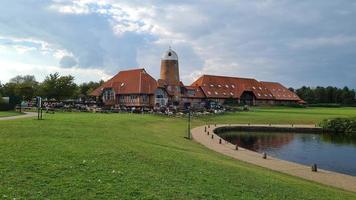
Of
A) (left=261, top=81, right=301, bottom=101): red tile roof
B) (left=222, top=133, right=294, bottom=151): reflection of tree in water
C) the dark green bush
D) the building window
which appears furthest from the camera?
(left=261, top=81, right=301, bottom=101): red tile roof

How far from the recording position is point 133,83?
79.8 meters

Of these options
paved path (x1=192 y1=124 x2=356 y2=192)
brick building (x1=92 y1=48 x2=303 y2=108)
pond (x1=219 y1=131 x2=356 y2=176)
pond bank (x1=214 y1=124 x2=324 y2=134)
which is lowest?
pond (x1=219 y1=131 x2=356 y2=176)

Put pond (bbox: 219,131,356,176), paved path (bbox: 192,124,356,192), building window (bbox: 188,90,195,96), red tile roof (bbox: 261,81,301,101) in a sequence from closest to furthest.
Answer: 1. paved path (bbox: 192,124,356,192)
2. pond (bbox: 219,131,356,176)
3. building window (bbox: 188,90,195,96)
4. red tile roof (bbox: 261,81,301,101)

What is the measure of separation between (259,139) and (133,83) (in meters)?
39.2

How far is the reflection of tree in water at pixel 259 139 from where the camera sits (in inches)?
1563

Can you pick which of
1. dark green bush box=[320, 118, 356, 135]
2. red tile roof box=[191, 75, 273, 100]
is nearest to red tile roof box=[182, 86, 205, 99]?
red tile roof box=[191, 75, 273, 100]

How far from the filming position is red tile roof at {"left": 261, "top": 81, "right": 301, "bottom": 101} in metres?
128

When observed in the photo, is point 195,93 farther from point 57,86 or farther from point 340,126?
point 340,126

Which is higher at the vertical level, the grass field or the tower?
the tower

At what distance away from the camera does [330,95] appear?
15150 cm

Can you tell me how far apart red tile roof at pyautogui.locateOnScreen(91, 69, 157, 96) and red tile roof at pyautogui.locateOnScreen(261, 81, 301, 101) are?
56.4m

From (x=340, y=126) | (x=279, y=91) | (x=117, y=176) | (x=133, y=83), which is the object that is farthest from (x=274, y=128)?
(x=279, y=91)

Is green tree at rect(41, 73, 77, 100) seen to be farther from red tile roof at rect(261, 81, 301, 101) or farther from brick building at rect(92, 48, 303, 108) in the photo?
red tile roof at rect(261, 81, 301, 101)

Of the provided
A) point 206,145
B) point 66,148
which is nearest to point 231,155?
point 206,145
